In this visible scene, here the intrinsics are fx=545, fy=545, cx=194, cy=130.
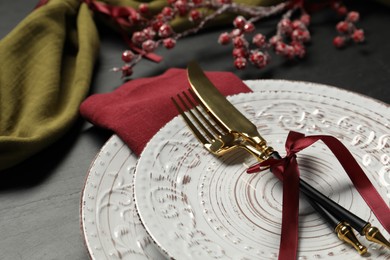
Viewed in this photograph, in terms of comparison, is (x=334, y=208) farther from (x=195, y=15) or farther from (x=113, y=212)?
(x=195, y=15)

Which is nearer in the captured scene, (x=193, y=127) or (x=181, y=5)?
(x=193, y=127)

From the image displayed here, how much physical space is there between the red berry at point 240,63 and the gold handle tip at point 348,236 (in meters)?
0.36

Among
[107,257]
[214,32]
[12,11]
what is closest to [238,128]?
[107,257]

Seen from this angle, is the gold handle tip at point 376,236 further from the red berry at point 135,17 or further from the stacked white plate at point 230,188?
the red berry at point 135,17

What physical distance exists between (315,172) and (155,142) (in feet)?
0.50

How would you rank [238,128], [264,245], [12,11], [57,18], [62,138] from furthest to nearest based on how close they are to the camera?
[12,11]
[57,18]
[62,138]
[238,128]
[264,245]

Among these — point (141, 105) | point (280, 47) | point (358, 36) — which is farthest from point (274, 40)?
point (141, 105)

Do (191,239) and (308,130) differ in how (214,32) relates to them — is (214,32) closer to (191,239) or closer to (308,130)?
(308,130)

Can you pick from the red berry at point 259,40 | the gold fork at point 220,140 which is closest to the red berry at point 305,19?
the red berry at point 259,40

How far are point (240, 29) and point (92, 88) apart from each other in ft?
0.75

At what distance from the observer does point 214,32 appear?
0.86 meters

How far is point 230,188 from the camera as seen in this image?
493mm

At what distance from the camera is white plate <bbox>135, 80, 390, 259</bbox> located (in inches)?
17.2

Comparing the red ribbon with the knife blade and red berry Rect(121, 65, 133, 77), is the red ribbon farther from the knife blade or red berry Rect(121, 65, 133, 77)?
red berry Rect(121, 65, 133, 77)
